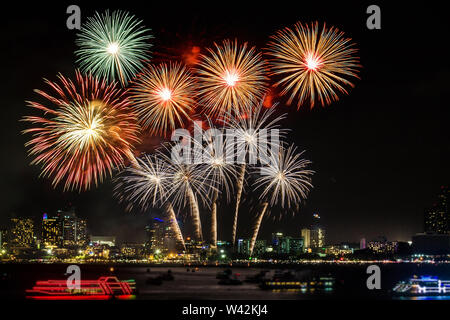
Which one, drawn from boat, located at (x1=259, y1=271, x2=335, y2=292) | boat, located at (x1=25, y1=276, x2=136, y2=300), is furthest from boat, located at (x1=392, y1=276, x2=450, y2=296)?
boat, located at (x1=25, y1=276, x2=136, y2=300)

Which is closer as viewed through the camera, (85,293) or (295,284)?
(85,293)

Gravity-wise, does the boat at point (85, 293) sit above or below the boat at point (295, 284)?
above

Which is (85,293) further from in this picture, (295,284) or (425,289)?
(425,289)

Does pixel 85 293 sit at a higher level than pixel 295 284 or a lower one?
higher

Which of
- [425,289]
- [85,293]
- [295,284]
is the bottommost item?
[295,284]

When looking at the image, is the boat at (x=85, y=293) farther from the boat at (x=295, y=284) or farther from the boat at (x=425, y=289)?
the boat at (x=425, y=289)

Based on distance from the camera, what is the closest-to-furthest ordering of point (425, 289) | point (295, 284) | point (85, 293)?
→ point (85, 293)
point (425, 289)
point (295, 284)

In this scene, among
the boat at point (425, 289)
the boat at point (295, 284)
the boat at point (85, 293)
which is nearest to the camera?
the boat at point (85, 293)

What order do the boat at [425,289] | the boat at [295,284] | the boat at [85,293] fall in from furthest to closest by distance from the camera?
the boat at [295,284] → the boat at [425,289] → the boat at [85,293]

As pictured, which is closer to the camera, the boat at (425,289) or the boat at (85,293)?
the boat at (85,293)

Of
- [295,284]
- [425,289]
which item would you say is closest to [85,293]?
[295,284]

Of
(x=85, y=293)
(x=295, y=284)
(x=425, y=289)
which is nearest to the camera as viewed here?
(x=85, y=293)

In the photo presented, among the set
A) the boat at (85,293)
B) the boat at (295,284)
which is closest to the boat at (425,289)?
the boat at (295,284)
